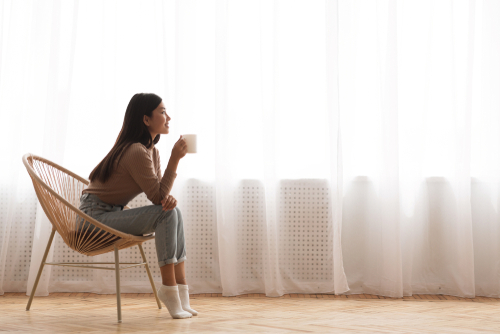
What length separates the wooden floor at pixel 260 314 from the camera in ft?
6.07

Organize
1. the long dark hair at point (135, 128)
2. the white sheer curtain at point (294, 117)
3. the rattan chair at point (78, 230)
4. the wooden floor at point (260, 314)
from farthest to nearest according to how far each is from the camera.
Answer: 1. the white sheer curtain at point (294, 117)
2. the long dark hair at point (135, 128)
3. the rattan chair at point (78, 230)
4. the wooden floor at point (260, 314)

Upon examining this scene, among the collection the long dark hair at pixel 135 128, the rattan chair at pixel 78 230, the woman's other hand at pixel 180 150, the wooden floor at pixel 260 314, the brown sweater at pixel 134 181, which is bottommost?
the wooden floor at pixel 260 314

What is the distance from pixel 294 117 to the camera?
2932 millimetres

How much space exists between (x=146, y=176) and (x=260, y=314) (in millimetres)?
806

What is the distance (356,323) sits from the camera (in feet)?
6.51

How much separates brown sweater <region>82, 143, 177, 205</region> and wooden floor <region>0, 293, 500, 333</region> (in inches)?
20.0

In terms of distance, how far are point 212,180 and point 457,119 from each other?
1475 millimetres

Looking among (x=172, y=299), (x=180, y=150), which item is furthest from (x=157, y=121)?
(x=172, y=299)

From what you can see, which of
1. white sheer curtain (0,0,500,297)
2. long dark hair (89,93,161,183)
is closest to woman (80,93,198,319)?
long dark hair (89,93,161,183)

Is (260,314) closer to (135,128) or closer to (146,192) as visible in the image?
(146,192)

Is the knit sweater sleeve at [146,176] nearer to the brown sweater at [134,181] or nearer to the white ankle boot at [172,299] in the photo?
the brown sweater at [134,181]

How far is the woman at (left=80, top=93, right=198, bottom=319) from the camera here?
199cm

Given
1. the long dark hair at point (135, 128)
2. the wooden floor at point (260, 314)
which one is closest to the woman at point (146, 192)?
the long dark hair at point (135, 128)

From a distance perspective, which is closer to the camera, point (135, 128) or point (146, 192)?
point (146, 192)
